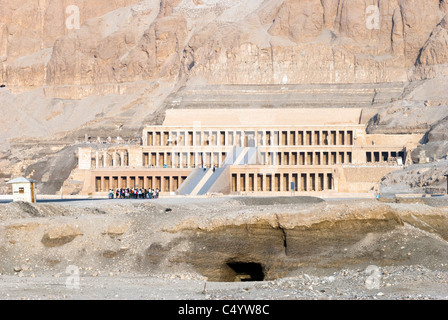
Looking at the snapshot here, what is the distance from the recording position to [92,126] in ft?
484

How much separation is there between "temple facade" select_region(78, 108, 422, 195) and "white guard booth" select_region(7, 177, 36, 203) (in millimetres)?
30084

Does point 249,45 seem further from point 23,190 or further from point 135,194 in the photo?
point 23,190

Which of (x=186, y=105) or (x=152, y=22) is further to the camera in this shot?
(x=152, y=22)

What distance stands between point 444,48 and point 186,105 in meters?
41.6

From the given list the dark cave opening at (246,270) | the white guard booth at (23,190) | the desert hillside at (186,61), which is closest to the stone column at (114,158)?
the desert hillside at (186,61)

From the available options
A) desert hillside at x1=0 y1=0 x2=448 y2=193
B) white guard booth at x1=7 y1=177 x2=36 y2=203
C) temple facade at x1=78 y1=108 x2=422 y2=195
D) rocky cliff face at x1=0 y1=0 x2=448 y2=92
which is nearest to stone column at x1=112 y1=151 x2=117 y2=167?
temple facade at x1=78 y1=108 x2=422 y2=195

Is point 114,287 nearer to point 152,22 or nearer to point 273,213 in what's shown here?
point 273,213

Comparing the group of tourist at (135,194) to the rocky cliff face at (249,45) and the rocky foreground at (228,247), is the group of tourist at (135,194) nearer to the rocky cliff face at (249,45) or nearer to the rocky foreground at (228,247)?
the rocky foreground at (228,247)

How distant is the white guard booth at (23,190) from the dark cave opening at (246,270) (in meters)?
18.2

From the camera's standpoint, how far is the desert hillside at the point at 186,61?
458 ft

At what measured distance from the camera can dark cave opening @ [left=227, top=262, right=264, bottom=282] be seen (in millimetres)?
41987

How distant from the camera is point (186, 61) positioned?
530ft
